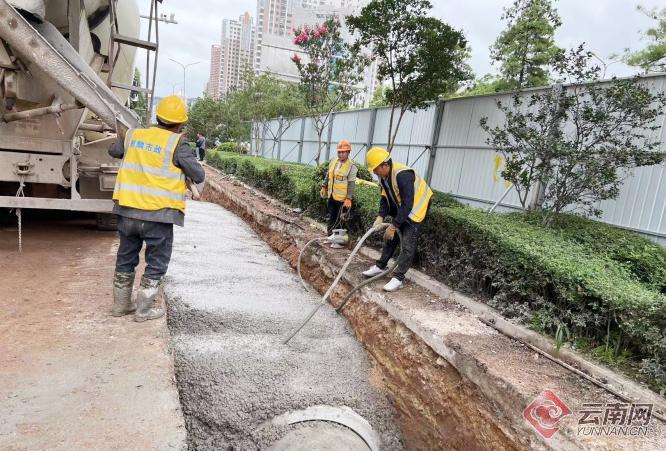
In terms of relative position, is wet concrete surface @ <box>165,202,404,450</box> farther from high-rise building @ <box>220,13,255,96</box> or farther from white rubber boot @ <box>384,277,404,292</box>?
high-rise building @ <box>220,13,255,96</box>

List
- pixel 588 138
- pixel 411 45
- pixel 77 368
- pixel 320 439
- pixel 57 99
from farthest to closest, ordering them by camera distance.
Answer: pixel 411 45 < pixel 588 138 < pixel 57 99 < pixel 320 439 < pixel 77 368

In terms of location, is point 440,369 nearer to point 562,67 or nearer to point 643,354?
point 643,354

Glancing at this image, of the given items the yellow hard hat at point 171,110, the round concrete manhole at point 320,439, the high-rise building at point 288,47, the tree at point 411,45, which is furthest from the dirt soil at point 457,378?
the high-rise building at point 288,47

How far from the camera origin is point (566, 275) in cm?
321

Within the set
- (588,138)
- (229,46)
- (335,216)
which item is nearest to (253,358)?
(335,216)

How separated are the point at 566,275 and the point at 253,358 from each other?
250 centimetres

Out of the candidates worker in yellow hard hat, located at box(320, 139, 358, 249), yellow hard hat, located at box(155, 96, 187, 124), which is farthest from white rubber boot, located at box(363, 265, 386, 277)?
yellow hard hat, located at box(155, 96, 187, 124)

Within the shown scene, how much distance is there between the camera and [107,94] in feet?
13.0

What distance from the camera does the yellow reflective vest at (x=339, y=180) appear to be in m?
5.77

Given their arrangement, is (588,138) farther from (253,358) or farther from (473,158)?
(253,358)

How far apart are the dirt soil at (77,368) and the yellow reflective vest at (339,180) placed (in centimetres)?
299

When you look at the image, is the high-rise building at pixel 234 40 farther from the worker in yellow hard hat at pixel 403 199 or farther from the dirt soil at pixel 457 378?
the dirt soil at pixel 457 378

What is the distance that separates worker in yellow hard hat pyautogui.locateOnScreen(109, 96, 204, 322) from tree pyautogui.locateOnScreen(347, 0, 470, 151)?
5.08m

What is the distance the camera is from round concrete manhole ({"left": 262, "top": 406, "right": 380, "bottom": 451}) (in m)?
2.53
